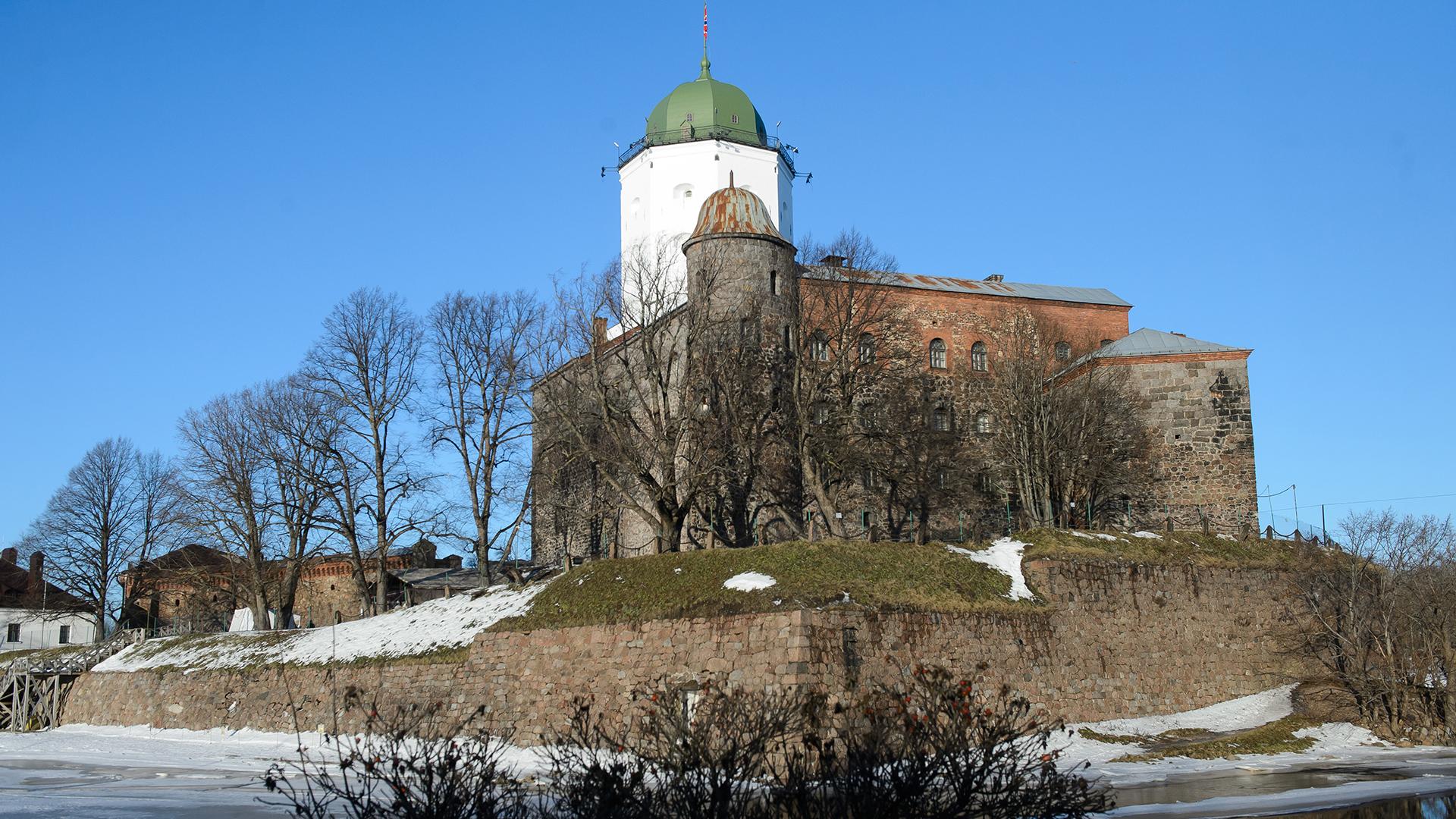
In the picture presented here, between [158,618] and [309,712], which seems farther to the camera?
[158,618]

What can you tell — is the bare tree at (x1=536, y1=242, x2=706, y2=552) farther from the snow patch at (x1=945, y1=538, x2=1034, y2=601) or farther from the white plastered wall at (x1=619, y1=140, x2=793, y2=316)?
the white plastered wall at (x1=619, y1=140, x2=793, y2=316)

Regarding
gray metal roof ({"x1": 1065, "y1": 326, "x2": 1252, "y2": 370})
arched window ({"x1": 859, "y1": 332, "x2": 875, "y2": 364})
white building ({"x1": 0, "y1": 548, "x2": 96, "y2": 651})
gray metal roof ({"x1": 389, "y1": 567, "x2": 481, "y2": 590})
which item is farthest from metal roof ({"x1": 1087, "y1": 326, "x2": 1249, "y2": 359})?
white building ({"x1": 0, "y1": 548, "x2": 96, "y2": 651})

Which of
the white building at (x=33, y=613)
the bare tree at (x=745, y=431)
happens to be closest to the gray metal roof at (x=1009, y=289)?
the bare tree at (x=745, y=431)

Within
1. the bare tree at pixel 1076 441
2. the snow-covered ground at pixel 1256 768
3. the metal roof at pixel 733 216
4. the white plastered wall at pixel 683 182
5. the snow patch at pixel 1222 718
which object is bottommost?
the snow-covered ground at pixel 1256 768

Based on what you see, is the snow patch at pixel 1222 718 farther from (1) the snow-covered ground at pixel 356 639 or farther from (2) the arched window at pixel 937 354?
(2) the arched window at pixel 937 354

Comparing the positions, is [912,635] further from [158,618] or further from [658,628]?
[158,618]

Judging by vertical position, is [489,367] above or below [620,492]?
above

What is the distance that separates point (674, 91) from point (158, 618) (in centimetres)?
3290

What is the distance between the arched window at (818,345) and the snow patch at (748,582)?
40.6 feet

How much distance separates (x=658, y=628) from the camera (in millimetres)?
25484

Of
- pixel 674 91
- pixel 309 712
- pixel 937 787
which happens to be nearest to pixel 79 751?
pixel 309 712

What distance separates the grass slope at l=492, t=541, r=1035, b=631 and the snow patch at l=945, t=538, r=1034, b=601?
0.25 metres

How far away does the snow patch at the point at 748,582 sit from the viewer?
25016 mm

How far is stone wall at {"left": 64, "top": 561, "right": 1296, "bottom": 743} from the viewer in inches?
942
